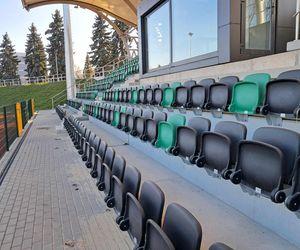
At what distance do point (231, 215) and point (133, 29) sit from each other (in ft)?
67.9

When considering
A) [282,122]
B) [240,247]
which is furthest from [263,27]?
[240,247]

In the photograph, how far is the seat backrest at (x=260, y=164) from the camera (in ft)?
5.19

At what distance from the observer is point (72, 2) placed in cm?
1675

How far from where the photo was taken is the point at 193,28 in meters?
5.45

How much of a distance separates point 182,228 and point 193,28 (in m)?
4.89

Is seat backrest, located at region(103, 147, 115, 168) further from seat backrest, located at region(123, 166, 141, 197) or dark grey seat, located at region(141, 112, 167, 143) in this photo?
dark grey seat, located at region(141, 112, 167, 143)

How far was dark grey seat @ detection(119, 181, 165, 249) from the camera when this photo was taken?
1.42m

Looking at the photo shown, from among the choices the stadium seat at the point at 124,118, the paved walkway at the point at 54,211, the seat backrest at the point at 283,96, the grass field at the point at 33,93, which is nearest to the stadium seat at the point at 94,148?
the paved walkway at the point at 54,211

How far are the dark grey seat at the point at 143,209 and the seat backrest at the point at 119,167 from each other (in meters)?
0.46

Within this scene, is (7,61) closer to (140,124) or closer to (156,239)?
(140,124)

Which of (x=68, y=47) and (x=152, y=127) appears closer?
(x=152, y=127)

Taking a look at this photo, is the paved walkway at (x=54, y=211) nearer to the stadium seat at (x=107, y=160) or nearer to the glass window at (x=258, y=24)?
the stadium seat at (x=107, y=160)

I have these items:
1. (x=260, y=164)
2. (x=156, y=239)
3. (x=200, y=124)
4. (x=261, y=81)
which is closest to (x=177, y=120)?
(x=200, y=124)

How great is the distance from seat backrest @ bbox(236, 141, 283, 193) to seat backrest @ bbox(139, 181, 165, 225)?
654 millimetres
